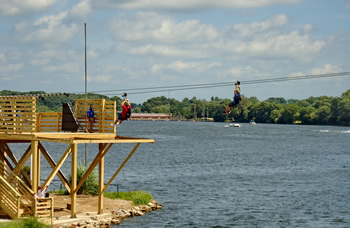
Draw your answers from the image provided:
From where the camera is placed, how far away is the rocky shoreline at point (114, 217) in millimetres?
32119

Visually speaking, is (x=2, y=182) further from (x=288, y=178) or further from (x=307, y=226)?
(x=288, y=178)

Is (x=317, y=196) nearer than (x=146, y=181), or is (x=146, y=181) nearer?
(x=317, y=196)

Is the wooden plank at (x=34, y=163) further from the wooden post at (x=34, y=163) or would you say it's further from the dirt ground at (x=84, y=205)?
the dirt ground at (x=84, y=205)

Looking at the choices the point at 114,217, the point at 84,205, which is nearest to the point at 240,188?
the point at 84,205

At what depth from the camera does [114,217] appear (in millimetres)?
35938

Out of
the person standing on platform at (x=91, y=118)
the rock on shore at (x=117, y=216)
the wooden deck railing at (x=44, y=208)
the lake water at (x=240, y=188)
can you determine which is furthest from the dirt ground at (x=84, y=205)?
the person standing on platform at (x=91, y=118)

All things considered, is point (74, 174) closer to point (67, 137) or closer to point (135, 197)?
point (67, 137)

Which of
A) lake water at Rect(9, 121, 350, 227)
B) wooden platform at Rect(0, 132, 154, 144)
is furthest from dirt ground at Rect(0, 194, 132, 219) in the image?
wooden platform at Rect(0, 132, 154, 144)

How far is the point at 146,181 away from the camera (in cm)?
6219

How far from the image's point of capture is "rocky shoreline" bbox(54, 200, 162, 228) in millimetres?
32119

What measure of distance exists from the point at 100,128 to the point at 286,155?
74061 mm

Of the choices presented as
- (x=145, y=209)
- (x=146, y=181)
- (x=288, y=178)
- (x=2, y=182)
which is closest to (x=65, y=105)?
(x=2, y=182)

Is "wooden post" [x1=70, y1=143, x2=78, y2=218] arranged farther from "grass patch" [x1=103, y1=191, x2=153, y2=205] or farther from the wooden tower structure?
"grass patch" [x1=103, y1=191, x2=153, y2=205]

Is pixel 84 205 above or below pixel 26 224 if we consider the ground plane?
below
